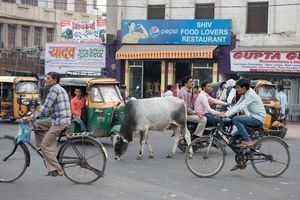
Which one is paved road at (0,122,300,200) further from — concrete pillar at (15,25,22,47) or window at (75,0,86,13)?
window at (75,0,86,13)

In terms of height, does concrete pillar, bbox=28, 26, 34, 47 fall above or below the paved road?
above

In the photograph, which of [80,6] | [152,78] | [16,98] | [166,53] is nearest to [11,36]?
[80,6]

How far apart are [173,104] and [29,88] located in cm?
1142

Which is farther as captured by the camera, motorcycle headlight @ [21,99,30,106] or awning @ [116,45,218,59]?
awning @ [116,45,218,59]

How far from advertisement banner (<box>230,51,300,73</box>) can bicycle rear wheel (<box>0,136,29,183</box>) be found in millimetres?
20156

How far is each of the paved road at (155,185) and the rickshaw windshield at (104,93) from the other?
346 centimetres

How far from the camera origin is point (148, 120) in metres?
12.5

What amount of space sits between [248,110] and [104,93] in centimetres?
574

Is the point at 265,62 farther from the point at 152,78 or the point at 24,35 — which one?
the point at 24,35

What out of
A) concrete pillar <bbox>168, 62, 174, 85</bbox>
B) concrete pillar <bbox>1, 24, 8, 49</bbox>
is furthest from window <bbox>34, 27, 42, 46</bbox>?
concrete pillar <bbox>168, 62, 174, 85</bbox>

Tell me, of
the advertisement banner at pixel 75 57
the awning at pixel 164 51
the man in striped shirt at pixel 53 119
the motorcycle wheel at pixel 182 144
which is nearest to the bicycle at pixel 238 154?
the man in striped shirt at pixel 53 119

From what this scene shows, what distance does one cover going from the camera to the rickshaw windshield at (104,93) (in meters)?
14.9

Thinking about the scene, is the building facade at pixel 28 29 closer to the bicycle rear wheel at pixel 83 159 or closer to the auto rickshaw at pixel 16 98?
the auto rickshaw at pixel 16 98

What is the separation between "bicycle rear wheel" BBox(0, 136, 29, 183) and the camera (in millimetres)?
9055
